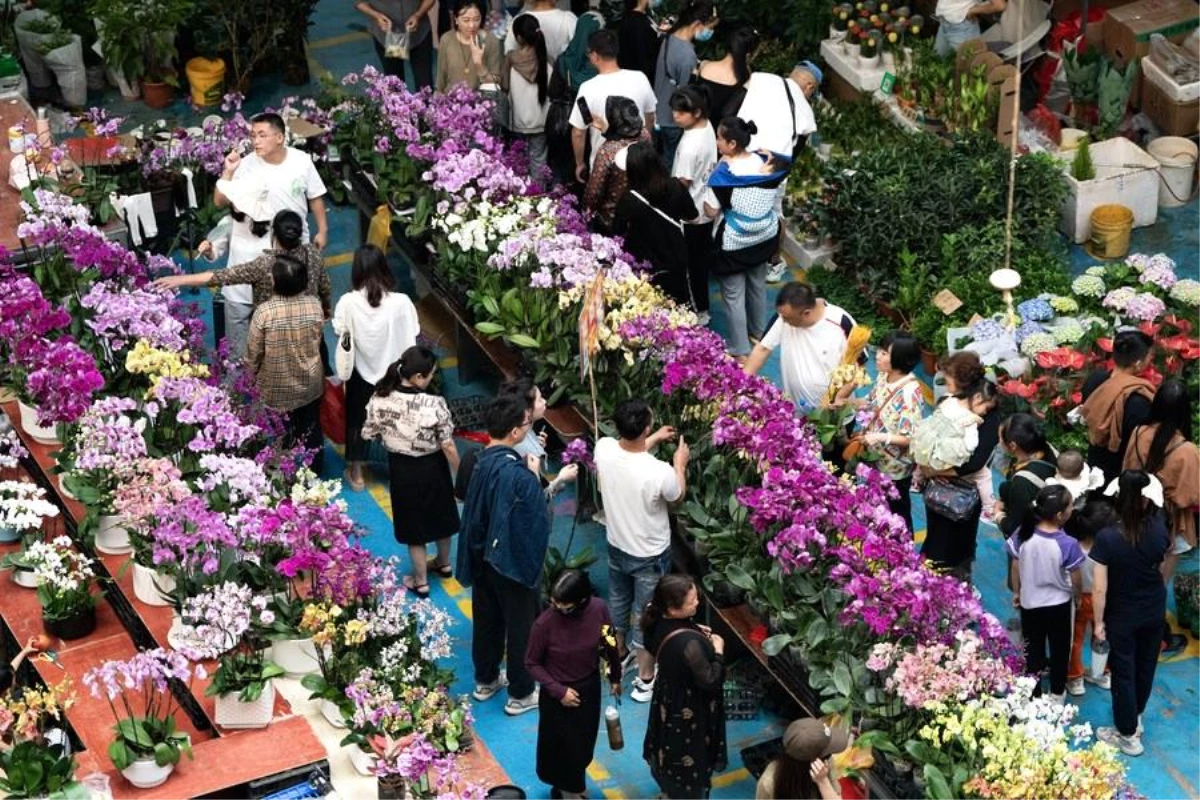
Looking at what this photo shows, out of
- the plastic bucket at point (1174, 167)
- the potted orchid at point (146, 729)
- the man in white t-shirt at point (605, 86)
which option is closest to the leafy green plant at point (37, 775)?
the potted orchid at point (146, 729)

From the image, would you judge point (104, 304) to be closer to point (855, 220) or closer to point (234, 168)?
point (234, 168)

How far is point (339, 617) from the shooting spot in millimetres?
9562

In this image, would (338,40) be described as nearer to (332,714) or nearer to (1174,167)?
(1174,167)

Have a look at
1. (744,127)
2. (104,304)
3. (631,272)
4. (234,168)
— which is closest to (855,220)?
(744,127)

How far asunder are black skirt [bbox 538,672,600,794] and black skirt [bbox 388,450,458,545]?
1690 mm

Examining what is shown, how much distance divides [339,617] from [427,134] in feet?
15.4

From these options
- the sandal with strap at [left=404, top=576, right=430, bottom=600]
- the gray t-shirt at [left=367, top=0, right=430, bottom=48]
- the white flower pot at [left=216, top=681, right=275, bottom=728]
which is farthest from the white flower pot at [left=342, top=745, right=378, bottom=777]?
the gray t-shirt at [left=367, top=0, right=430, bottom=48]

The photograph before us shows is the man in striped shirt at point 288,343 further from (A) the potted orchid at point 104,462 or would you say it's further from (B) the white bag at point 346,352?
(A) the potted orchid at point 104,462

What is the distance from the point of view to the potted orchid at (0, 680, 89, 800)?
27.5ft

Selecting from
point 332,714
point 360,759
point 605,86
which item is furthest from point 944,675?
point 605,86

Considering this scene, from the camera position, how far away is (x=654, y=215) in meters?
12.2

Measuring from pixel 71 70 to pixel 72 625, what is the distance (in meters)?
7.37

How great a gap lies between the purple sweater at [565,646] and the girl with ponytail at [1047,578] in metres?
2.04

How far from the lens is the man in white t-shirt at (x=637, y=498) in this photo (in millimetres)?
10055
